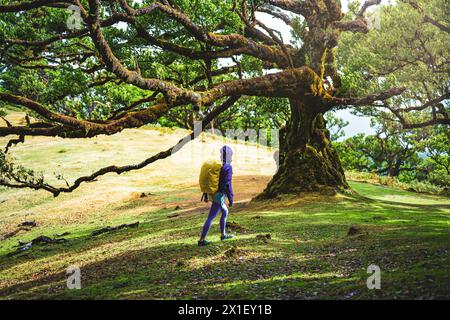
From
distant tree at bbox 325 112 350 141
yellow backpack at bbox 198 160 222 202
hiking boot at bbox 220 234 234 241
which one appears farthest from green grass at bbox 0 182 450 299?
distant tree at bbox 325 112 350 141

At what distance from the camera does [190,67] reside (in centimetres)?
2088

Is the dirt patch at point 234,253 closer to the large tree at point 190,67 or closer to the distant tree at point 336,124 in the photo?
the large tree at point 190,67

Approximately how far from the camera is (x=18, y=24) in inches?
688

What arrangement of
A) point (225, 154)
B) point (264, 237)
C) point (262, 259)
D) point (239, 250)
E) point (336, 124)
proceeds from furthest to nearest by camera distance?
1. point (336, 124)
2. point (264, 237)
3. point (225, 154)
4. point (239, 250)
5. point (262, 259)

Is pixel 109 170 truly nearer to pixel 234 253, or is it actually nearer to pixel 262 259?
pixel 234 253

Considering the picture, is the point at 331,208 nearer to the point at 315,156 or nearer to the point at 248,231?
the point at 315,156

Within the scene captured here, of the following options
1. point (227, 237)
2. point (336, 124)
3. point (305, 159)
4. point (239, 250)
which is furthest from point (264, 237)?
point (336, 124)

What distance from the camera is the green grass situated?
26.0ft

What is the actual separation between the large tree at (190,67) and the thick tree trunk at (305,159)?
55 millimetres

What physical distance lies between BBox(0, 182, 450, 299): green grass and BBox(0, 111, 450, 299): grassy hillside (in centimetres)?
3

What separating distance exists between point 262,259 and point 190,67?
12918 mm

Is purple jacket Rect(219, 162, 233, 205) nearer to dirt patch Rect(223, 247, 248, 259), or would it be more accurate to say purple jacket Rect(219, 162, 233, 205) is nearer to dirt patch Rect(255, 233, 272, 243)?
dirt patch Rect(223, 247, 248, 259)

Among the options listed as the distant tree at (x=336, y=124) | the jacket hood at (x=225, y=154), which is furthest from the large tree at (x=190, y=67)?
the distant tree at (x=336, y=124)

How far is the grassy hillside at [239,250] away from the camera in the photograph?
8.16 meters
